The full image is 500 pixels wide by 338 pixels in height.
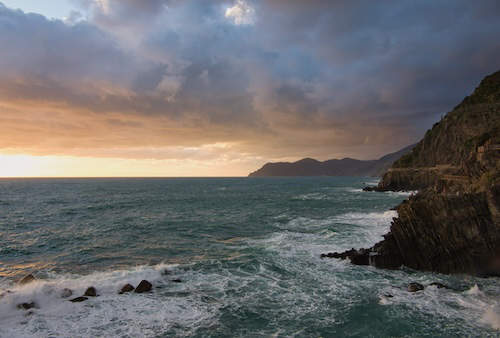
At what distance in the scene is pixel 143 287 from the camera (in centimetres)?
1892

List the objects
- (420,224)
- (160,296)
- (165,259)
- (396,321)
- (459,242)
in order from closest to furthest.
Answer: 1. (396,321)
2. (160,296)
3. (459,242)
4. (420,224)
5. (165,259)

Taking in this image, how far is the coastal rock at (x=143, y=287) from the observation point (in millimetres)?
18688

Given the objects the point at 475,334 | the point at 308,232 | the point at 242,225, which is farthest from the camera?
the point at 242,225

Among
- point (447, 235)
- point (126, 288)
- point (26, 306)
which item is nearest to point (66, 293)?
point (26, 306)

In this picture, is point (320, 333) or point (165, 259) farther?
point (165, 259)

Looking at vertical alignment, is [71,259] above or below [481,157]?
below

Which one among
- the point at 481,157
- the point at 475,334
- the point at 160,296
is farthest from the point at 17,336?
the point at 481,157

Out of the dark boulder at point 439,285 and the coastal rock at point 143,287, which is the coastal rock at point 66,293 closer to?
the coastal rock at point 143,287

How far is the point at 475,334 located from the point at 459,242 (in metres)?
10.2

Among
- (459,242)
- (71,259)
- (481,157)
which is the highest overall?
(481,157)

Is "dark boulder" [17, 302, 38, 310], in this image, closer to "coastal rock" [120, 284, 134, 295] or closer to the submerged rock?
"coastal rock" [120, 284, 134, 295]

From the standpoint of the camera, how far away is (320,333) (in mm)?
13328

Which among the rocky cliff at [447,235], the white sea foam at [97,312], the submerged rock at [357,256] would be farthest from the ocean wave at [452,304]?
the white sea foam at [97,312]

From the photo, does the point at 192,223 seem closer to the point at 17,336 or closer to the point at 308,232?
the point at 308,232
